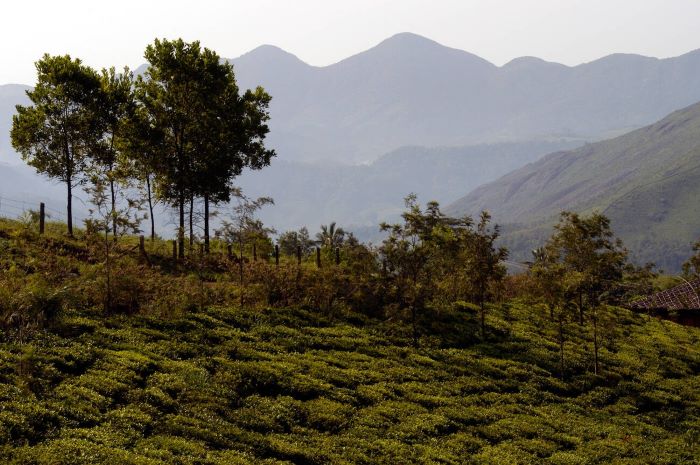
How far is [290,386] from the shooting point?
21.7 metres

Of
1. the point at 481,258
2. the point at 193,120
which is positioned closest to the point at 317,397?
the point at 481,258

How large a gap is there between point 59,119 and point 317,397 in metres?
36.2

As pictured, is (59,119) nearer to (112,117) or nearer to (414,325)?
(112,117)

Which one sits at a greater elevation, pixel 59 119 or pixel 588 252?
pixel 59 119

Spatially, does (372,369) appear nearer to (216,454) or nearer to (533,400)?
(533,400)

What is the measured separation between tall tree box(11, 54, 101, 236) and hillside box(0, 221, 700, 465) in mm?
12980

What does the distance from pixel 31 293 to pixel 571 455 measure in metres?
20.7

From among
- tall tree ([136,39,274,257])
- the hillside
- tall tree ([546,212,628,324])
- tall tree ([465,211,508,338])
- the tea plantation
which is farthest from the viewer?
tall tree ([136,39,274,257])

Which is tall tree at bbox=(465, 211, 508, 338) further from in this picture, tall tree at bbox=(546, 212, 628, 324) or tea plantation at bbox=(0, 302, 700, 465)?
tall tree at bbox=(546, 212, 628, 324)

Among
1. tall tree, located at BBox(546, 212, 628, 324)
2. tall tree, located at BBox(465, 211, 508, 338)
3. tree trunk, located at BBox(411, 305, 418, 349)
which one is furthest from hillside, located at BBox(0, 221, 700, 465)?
tall tree, located at BBox(465, 211, 508, 338)

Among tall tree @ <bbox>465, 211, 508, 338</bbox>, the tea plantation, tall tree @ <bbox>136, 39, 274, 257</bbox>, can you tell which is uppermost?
tall tree @ <bbox>136, 39, 274, 257</bbox>

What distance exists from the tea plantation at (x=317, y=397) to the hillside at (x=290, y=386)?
7 centimetres

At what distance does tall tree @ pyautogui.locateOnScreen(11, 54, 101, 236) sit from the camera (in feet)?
150

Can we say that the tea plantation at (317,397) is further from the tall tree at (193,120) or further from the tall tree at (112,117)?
the tall tree at (112,117)
